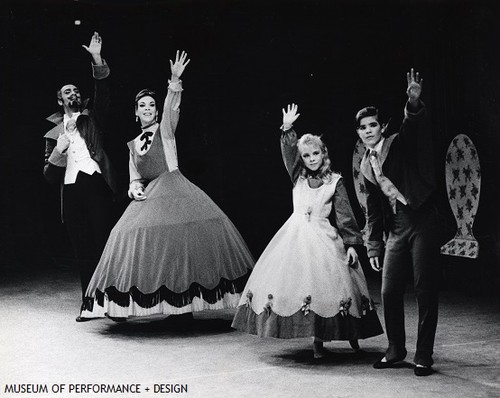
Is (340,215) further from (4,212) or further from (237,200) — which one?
(4,212)

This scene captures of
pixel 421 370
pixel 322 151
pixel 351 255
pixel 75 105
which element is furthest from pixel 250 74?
pixel 421 370

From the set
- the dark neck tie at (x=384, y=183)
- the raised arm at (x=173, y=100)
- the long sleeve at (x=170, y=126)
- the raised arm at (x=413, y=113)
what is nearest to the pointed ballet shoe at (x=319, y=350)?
the dark neck tie at (x=384, y=183)

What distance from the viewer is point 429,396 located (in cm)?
343

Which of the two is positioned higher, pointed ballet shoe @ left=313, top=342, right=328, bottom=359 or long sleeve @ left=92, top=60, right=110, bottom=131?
long sleeve @ left=92, top=60, right=110, bottom=131

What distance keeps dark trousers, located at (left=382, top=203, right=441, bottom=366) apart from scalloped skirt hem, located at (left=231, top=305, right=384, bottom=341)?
19 cm

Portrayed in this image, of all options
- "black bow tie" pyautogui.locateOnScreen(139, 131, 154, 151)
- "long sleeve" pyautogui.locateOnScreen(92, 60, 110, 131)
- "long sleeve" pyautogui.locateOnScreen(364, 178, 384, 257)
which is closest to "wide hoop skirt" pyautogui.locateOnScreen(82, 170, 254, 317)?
"black bow tie" pyautogui.locateOnScreen(139, 131, 154, 151)

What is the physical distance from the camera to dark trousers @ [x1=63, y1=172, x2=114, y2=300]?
5.52 m

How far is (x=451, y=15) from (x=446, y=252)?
1.64 metres

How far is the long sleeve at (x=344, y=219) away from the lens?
414 centimetres

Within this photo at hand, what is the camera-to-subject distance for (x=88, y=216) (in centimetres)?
559

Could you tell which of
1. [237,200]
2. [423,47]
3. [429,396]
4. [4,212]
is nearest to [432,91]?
[423,47]

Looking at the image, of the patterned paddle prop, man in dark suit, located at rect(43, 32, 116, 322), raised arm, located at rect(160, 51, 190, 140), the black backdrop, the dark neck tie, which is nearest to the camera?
the dark neck tie

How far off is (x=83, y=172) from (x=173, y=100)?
876 millimetres

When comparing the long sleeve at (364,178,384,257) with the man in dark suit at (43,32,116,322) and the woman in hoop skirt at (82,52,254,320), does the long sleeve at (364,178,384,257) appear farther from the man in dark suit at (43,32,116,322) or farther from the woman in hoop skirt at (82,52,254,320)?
the man in dark suit at (43,32,116,322)
